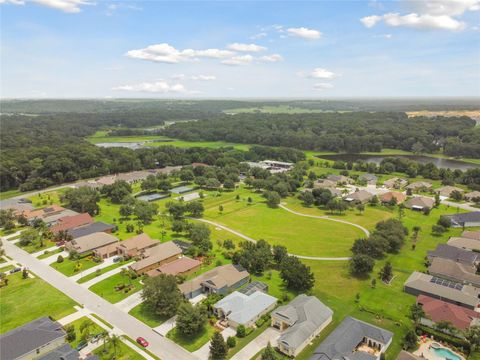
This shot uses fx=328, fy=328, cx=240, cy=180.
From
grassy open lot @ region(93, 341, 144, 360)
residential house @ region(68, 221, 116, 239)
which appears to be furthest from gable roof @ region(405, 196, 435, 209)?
grassy open lot @ region(93, 341, 144, 360)

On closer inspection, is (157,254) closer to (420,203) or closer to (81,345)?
(81,345)

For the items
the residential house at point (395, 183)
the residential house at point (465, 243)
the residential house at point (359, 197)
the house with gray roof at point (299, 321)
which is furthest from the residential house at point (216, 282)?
the residential house at point (395, 183)

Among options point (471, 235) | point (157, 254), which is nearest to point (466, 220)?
point (471, 235)

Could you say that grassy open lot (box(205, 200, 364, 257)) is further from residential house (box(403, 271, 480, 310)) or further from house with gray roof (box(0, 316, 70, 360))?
house with gray roof (box(0, 316, 70, 360))

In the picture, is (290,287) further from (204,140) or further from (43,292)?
(204,140)

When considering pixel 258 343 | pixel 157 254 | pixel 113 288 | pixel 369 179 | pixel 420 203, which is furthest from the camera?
pixel 369 179

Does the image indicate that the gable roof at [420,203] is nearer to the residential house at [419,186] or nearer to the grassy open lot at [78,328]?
the residential house at [419,186]

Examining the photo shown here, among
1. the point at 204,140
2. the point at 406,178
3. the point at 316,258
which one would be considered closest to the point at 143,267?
the point at 316,258

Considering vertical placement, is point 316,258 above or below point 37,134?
below
